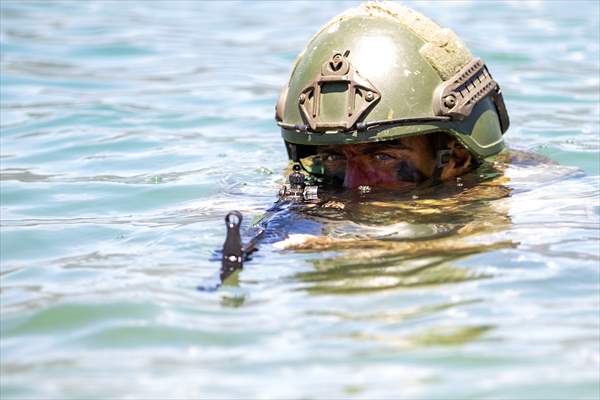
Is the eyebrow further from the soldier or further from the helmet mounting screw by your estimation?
the helmet mounting screw

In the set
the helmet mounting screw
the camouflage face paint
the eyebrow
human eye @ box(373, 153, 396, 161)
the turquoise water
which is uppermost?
the helmet mounting screw

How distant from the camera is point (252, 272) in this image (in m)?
5.38

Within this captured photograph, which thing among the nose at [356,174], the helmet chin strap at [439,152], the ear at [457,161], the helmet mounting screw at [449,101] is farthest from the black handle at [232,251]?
the ear at [457,161]

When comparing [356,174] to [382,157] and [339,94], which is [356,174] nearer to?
[382,157]

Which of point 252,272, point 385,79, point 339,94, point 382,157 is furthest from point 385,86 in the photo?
point 252,272

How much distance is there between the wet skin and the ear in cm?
14

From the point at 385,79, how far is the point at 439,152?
1.96ft

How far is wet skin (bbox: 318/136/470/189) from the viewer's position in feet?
21.6

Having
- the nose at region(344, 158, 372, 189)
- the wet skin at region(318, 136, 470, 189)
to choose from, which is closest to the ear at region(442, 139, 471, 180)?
the wet skin at region(318, 136, 470, 189)

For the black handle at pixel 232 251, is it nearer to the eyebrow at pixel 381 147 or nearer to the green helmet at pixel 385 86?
the green helmet at pixel 385 86

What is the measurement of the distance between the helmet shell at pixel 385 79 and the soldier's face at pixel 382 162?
8.5 inches

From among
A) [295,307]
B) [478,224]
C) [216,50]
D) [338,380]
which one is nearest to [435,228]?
[478,224]

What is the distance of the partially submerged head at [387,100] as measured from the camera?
20.8 feet

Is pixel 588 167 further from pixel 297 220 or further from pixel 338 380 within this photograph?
pixel 338 380
